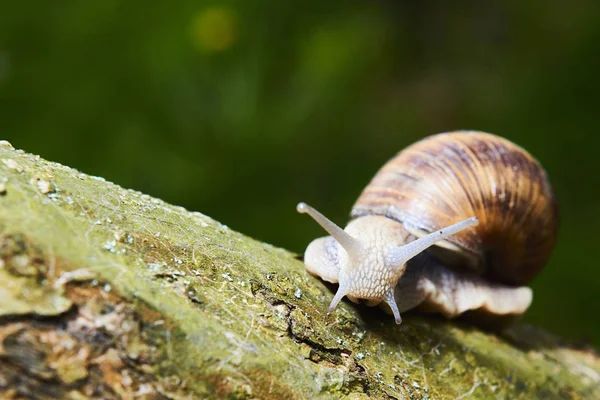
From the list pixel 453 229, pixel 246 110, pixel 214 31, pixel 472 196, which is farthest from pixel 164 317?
pixel 214 31

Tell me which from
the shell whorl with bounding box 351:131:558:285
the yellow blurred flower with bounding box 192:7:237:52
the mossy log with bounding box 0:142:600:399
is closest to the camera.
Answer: the mossy log with bounding box 0:142:600:399

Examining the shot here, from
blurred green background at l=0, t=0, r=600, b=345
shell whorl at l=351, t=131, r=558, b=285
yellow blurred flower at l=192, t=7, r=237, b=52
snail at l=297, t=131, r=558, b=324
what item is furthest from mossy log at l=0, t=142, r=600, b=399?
yellow blurred flower at l=192, t=7, r=237, b=52

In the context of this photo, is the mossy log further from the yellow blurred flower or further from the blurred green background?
the yellow blurred flower

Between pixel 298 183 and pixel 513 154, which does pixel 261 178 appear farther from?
pixel 513 154

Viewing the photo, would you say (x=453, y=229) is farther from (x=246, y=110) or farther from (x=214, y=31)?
(x=214, y=31)

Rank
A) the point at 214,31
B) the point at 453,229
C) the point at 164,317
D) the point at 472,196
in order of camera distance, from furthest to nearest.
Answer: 1. the point at 214,31
2. the point at 472,196
3. the point at 453,229
4. the point at 164,317
